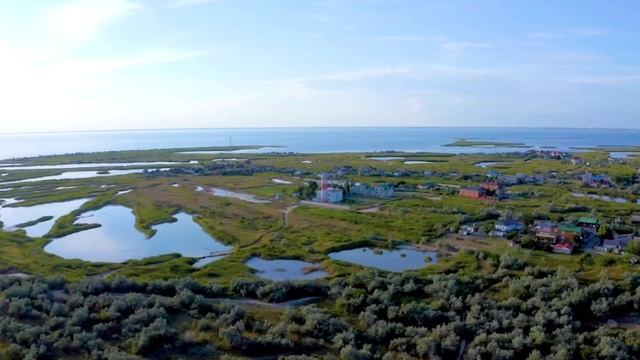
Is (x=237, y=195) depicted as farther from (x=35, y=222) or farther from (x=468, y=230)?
(x=468, y=230)

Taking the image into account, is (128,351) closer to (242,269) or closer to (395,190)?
(242,269)

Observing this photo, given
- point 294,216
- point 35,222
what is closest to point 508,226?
point 294,216

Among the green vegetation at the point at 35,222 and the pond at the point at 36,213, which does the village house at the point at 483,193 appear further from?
the green vegetation at the point at 35,222

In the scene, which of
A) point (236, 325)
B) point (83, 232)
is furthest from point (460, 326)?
point (83, 232)

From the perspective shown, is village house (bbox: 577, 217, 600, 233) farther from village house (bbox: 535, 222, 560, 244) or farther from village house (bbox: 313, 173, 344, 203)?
village house (bbox: 313, 173, 344, 203)

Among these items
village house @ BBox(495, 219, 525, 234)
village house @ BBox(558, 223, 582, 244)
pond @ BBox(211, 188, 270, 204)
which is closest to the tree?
village house @ BBox(558, 223, 582, 244)

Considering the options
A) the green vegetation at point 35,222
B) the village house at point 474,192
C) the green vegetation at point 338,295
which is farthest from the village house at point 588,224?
the green vegetation at point 35,222
